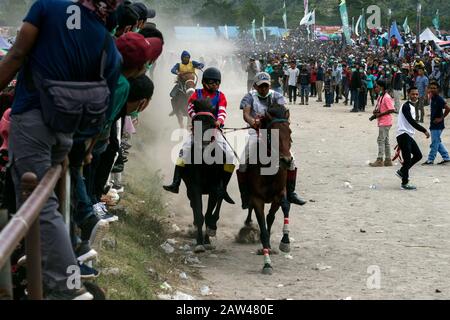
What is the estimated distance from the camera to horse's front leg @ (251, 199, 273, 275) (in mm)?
9805

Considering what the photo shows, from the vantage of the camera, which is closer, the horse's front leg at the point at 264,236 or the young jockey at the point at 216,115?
the horse's front leg at the point at 264,236

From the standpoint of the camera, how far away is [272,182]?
1049 centimetres

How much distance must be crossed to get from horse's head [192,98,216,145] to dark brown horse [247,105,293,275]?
0.70 meters

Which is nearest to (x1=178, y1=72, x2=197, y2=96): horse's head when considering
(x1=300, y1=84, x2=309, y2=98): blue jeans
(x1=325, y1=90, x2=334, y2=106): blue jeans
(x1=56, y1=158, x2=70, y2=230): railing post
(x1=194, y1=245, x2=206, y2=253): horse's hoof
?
(x1=194, y1=245, x2=206, y2=253): horse's hoof

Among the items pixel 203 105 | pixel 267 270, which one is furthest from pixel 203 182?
pixel 267 270

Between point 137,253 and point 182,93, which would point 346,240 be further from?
point 182,93

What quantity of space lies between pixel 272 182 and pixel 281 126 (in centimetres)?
87

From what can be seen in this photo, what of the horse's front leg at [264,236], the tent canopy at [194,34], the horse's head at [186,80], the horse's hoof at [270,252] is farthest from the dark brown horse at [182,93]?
the tent canopy at [194,34]

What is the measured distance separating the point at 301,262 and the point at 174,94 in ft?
35.2

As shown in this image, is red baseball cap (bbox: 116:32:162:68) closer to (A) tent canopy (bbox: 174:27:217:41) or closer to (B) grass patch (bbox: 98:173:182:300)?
(B) grass patch (bbox: 98:173:182:300)

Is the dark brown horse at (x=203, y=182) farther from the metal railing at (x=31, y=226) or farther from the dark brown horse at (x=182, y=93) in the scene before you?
the dark brown horse at (x=182, y=93)

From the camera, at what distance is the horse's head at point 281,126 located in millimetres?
9828

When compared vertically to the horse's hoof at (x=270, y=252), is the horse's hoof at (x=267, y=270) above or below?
above

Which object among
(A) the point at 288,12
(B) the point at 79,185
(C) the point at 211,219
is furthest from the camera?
(A) the point at 288,12
